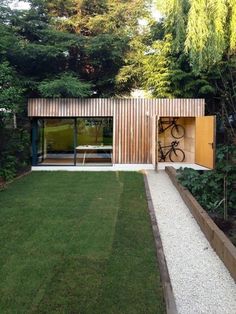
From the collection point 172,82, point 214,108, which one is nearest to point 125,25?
point 172,82

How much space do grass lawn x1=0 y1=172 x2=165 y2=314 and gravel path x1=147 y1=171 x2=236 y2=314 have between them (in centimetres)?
24

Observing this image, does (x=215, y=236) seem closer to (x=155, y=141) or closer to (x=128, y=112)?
(x=155, y=141)

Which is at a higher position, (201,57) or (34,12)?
(34,12)

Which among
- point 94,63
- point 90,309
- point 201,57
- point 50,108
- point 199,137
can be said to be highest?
point 94,63

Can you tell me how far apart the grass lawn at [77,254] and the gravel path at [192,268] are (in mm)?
244

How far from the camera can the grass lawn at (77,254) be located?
380cm

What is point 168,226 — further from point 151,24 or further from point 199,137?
point 151,24

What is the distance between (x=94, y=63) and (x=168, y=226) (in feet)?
37.8

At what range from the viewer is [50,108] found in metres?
14.3

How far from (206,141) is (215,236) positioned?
6879mm

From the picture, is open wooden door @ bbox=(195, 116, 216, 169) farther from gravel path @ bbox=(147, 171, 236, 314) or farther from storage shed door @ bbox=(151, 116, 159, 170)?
gravel path @ bbox=(147, 171, 236, 314)

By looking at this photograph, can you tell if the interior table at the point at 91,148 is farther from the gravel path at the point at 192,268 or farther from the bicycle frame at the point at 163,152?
the gravel path at the point at 192,268

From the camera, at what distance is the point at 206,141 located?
11984 millimetres

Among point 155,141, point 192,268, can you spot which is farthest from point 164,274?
point 155,141
